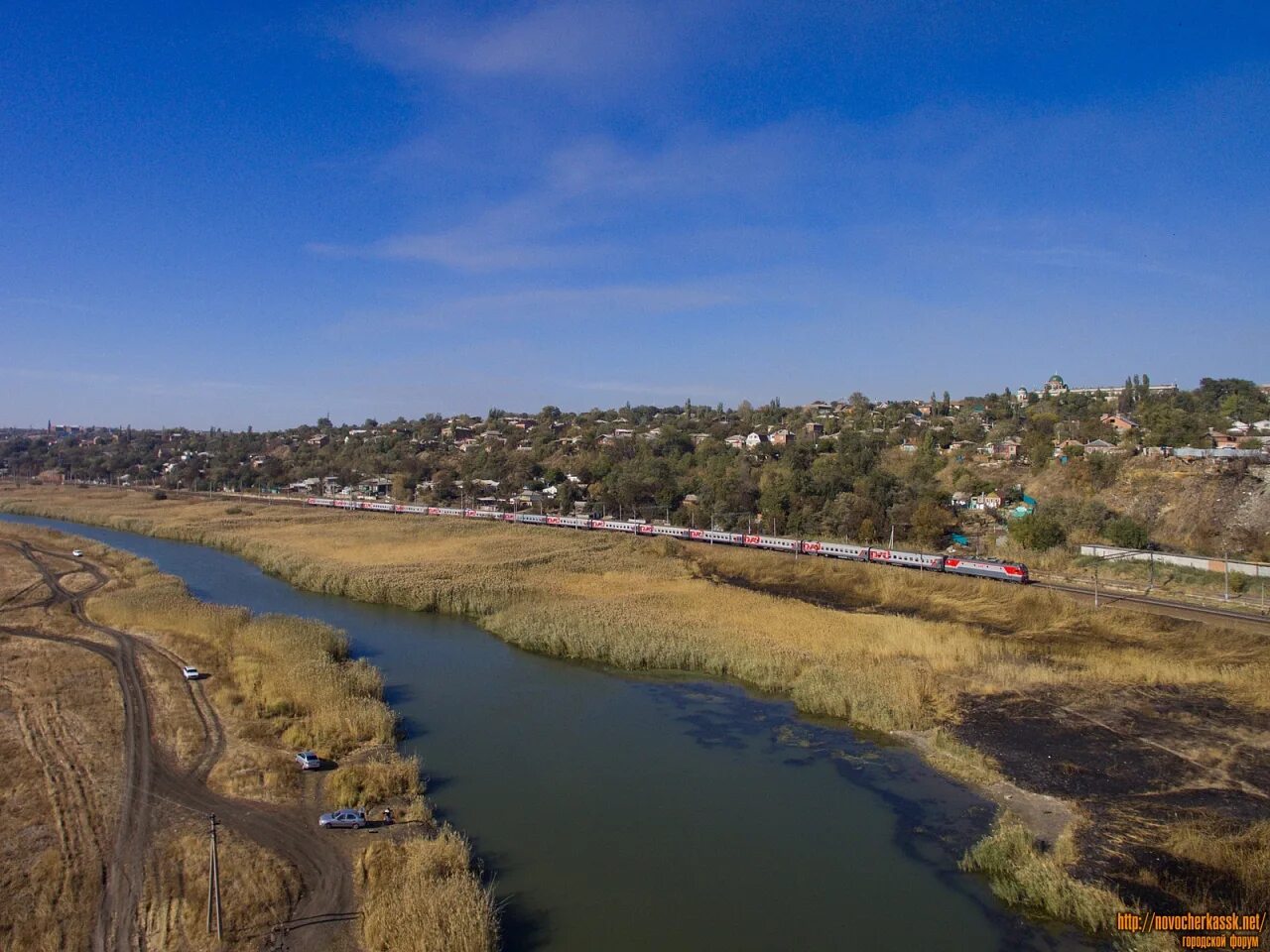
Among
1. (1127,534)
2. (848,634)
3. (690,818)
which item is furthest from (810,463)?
(690,818)

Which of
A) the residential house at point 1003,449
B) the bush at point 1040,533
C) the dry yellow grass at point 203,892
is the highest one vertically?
the residential house at point 1003,449

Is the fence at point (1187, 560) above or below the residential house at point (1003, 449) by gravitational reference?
below

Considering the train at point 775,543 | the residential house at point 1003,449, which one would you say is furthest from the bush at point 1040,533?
the residential house at point 1003,449

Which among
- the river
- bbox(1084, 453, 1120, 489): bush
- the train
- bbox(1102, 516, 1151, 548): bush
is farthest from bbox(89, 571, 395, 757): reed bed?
bbox(1084, 453, 1120, 489): bush

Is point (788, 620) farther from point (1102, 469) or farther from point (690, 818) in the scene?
point (1102, 469)

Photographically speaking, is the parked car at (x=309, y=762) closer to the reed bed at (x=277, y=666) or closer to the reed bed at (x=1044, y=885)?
the reed bed at (x=277, y=666)

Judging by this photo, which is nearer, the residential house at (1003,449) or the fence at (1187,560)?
the fence at (1187,560)

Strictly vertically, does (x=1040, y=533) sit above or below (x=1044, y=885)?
above

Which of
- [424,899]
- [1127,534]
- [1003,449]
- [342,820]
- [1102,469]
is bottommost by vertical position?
[342,820]
